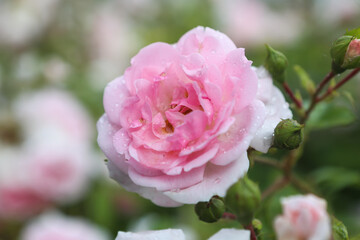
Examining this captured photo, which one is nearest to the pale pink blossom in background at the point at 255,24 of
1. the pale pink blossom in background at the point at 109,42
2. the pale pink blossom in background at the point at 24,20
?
the pale pink blossom in background at the point at 109,42

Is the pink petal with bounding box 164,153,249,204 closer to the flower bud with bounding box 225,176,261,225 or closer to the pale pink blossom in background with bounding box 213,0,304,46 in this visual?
the flower bud with bounding box 225,176,261,225

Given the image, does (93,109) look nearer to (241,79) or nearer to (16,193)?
(16,193)

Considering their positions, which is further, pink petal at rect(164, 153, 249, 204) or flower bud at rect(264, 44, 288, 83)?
flower bud at rect(264, 44, 288, 83)

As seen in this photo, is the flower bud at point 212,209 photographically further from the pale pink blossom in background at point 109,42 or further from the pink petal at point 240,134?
the pale pink blossom in background at point 109,42

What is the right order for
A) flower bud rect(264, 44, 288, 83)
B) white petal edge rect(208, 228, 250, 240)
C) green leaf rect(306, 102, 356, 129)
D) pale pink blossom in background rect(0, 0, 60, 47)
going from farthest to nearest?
1. pale pink blossom in background rect(0, 0, 60, 47)
2. green leaf rect(306, 102, 356, 129)
3. flower bud rect(264, 44, 288, 83)
4. white petal edge rect(208, 228, 250, 240)

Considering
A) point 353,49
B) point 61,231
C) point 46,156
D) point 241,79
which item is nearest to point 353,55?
point 353,49

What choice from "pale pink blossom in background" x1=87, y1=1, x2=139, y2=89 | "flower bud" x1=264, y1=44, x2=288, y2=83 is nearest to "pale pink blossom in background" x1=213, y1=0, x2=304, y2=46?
"pale pink blossom in background" x1=87, y1=1, x2=139, y2=89

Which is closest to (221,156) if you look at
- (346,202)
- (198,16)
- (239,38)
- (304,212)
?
(304,212)
